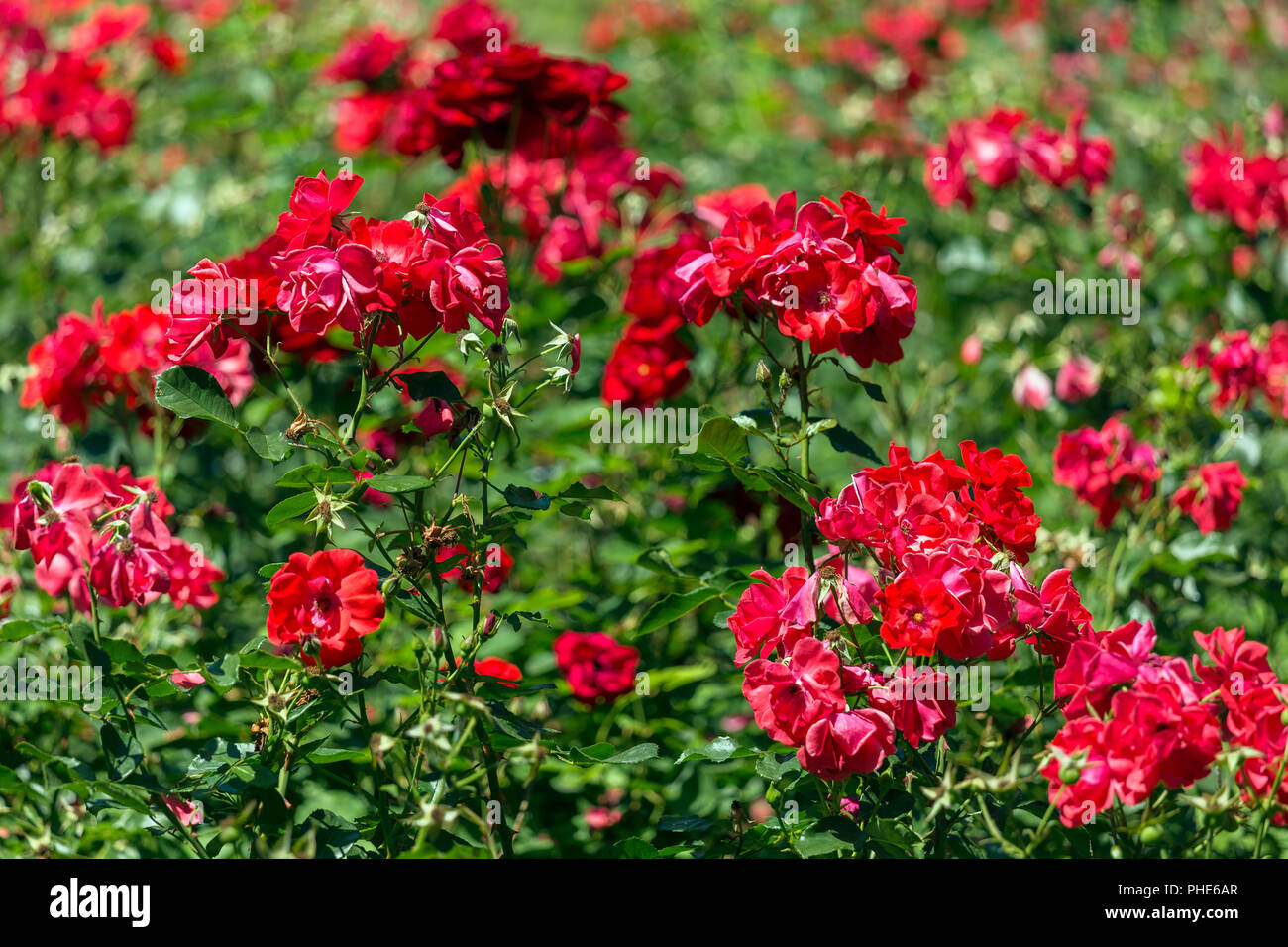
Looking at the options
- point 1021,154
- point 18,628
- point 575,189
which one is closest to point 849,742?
point 18,628

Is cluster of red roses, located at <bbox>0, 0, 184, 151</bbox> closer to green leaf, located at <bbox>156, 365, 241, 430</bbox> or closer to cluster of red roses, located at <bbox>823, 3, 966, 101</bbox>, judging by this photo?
green leaf, located at <bbox>156, 365, 241, 430</bbox>

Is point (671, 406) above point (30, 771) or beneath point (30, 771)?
above

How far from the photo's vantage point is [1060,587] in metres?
1.72

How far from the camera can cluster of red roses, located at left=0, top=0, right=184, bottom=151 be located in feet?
11.6

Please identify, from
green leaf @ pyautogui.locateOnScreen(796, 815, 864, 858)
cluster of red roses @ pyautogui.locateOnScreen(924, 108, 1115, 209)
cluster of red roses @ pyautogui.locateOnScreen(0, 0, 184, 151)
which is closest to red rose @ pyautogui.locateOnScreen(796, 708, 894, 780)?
green leaf @ pyautogui.locateOnScreen(796, 815, 864, 858)

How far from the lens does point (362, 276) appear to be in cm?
166

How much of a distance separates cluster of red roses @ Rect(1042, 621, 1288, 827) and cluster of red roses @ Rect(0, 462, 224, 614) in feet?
4.39

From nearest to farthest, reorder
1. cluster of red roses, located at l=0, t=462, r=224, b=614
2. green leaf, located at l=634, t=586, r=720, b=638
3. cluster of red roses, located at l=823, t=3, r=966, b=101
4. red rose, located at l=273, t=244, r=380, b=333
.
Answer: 1. red rose, located at l=273, t=244, r=380, b=333
2. cluster of red roses, located at l=0, t=462, r=224, b=614
3. green leaf, located at l=634, t=586, r=720, b=638
4. cluster of red roses, located at l=823, t=3, r=966, b=101

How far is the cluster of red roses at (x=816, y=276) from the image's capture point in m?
1.78

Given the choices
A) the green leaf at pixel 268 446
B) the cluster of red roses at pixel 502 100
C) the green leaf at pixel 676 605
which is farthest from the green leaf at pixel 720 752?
the cluster of red roses at pixel 502 100

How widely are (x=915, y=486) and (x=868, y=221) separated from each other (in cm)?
42

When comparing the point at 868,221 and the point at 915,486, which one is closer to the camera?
the point at 915,486
